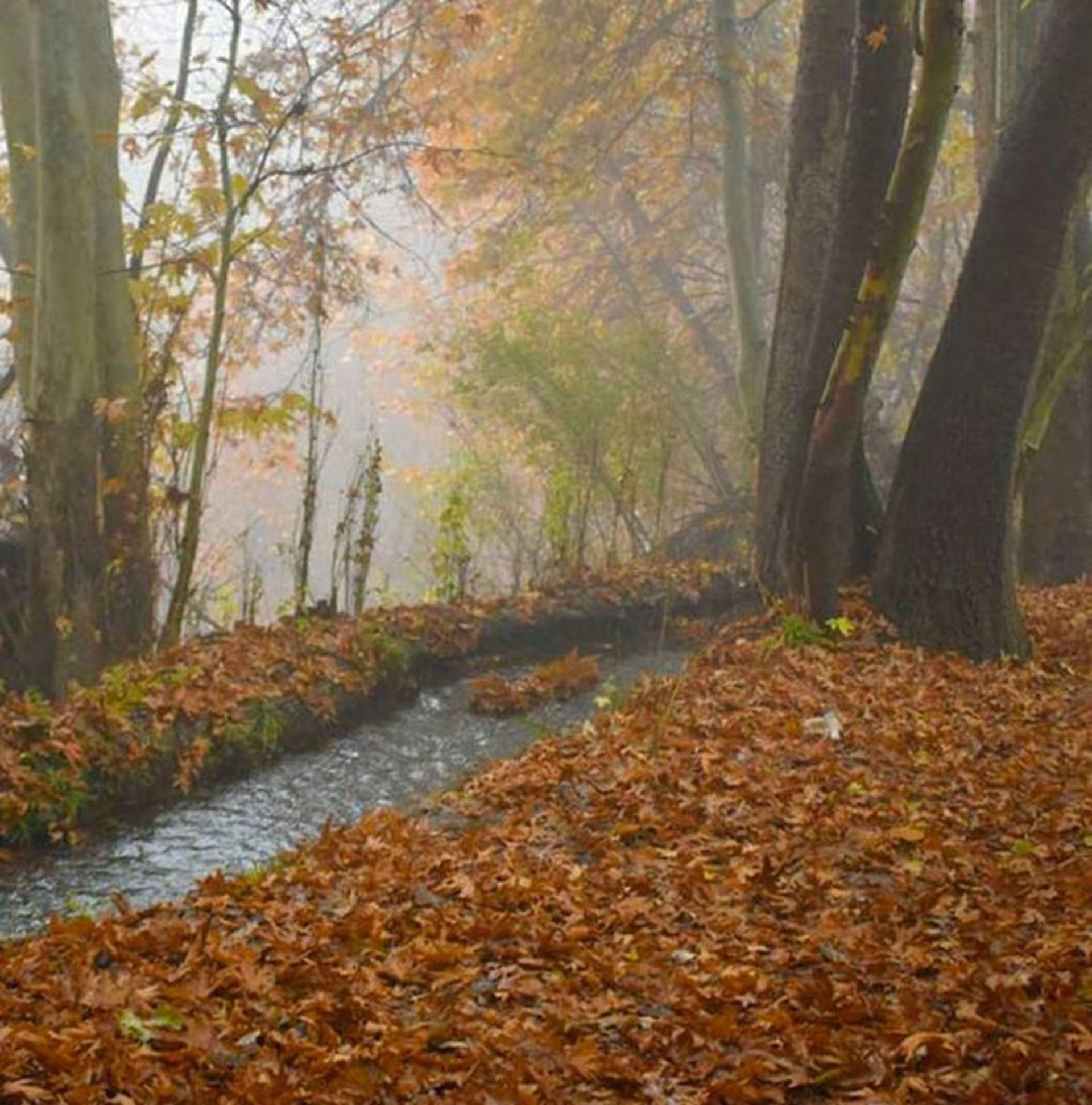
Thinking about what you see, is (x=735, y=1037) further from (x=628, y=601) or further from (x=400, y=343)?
(x=400, y=343)

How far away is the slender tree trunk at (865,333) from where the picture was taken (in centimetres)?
750

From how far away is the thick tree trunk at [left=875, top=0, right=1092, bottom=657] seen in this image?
795 cm

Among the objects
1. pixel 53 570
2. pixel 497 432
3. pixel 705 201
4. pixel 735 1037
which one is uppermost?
pixel 705 201

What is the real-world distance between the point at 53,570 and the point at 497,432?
40.7 feet

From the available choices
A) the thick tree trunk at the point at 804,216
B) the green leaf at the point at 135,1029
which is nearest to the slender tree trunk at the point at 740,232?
the thick tree trunk at the point at 804,216

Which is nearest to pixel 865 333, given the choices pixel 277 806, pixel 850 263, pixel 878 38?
pixel 850 263

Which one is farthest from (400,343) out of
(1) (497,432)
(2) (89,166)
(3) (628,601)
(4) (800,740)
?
(4) (800,740)

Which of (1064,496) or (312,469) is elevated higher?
(312,469)

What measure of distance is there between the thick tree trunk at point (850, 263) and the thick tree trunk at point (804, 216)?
0.06 feet

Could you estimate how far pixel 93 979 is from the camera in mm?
3559

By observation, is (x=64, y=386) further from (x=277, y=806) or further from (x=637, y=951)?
(x=637, y=951)

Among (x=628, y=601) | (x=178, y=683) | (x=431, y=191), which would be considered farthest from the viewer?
(x=431, y=191)

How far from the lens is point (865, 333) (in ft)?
26.7

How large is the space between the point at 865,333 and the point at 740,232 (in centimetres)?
709
